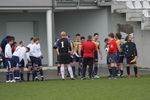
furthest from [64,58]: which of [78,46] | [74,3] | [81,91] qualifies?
[74,3]

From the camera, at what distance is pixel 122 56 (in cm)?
2692

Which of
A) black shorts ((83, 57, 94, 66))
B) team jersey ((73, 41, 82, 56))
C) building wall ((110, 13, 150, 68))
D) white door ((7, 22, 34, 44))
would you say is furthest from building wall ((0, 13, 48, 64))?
black shorts ((83, 57, 94, 66))

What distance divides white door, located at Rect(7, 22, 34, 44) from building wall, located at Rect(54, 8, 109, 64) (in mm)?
2035

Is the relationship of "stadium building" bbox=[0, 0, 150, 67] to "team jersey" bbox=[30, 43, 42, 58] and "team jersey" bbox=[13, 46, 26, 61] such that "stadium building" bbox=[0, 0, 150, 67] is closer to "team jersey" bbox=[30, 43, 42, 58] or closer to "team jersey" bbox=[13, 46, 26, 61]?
"team jersey" bbox=[30, 43, 42, 58]

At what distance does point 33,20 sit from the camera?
37031 millimetres

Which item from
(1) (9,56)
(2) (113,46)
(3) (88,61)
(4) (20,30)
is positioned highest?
(4) (20,30)

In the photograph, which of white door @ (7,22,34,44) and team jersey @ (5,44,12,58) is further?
white door @ (7,22,34,44)

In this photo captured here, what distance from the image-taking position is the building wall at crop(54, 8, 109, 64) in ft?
116

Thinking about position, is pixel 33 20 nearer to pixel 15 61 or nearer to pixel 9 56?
pixel 9 56

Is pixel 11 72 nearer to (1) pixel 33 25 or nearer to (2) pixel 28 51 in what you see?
(2) pixel 28 51

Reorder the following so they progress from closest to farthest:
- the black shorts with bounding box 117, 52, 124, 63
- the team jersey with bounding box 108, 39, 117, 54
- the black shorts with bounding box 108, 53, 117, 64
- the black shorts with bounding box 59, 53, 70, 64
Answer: the black shorts with bounding box 59, 53, 70, 64 < the team jersey with bounding box 108, 39, 117, 54 < the black shorts with bounding box 108, 53, 117, 64 < the black shorts with bounding box 117, 52, 124, 63

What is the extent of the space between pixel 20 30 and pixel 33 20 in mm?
1031

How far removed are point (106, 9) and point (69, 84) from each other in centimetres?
A: 1330

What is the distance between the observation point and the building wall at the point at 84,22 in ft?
116
